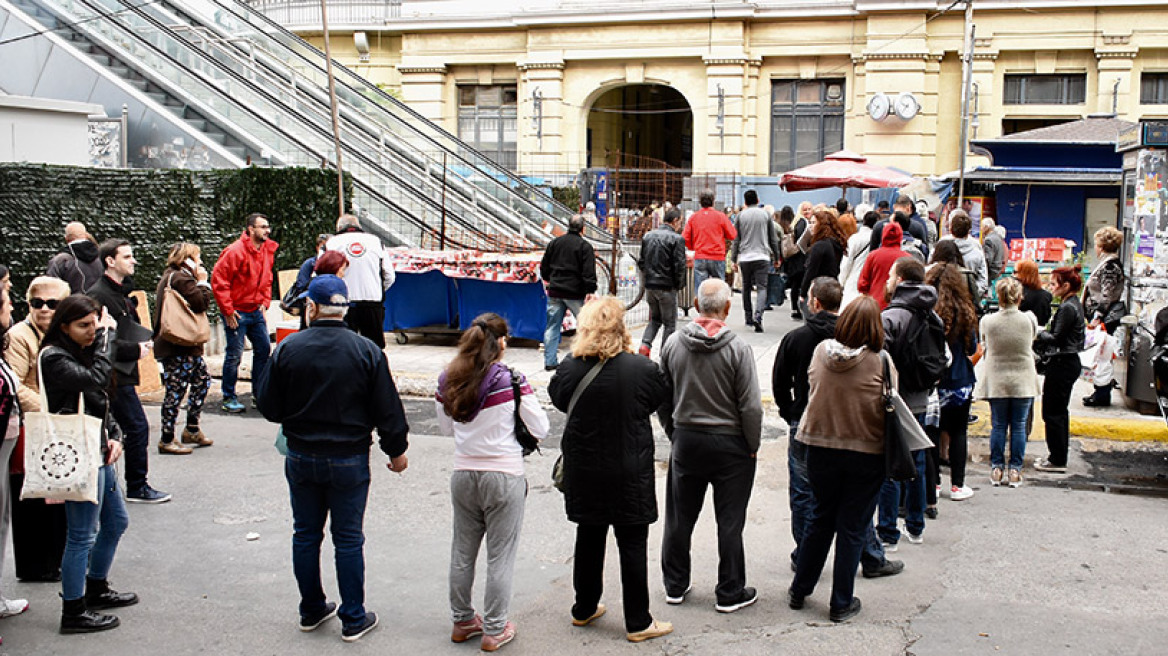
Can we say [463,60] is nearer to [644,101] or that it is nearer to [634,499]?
[644,101]

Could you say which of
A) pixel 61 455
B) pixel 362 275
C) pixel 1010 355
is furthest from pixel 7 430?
pixel 1010 355

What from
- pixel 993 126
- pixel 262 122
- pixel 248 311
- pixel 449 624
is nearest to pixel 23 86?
pixel 262 122

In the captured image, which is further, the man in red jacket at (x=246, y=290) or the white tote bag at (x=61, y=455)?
the man in red jacket at (x=246, y=290)

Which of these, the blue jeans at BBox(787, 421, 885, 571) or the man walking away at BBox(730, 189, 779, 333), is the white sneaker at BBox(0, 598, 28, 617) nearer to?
the blue jeans at BBox(787, 421, 885, 571)

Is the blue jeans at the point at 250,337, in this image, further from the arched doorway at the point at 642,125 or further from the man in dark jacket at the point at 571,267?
the arched doorway at the point at 642,125

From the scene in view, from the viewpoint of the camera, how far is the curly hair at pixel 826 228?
44.4ft

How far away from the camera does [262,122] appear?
764 inches

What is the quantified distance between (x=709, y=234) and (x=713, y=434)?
9.19 meters

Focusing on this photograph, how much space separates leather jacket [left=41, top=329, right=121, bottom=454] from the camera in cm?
541

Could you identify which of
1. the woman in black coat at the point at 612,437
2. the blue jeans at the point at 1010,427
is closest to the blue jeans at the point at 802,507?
the woman in black coat at the point at 612,437

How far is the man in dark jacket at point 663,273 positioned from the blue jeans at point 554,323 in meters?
0.86

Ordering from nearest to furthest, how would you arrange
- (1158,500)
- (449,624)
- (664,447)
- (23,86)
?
1. (449,624)
2. (1158,500)
3. (664,447)
4. (23,86)

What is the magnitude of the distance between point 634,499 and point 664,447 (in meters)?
4.32

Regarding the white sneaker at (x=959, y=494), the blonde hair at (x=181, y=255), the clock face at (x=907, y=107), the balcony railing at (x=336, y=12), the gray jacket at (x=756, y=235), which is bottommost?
the white sneaker at (x=959, y=494)
